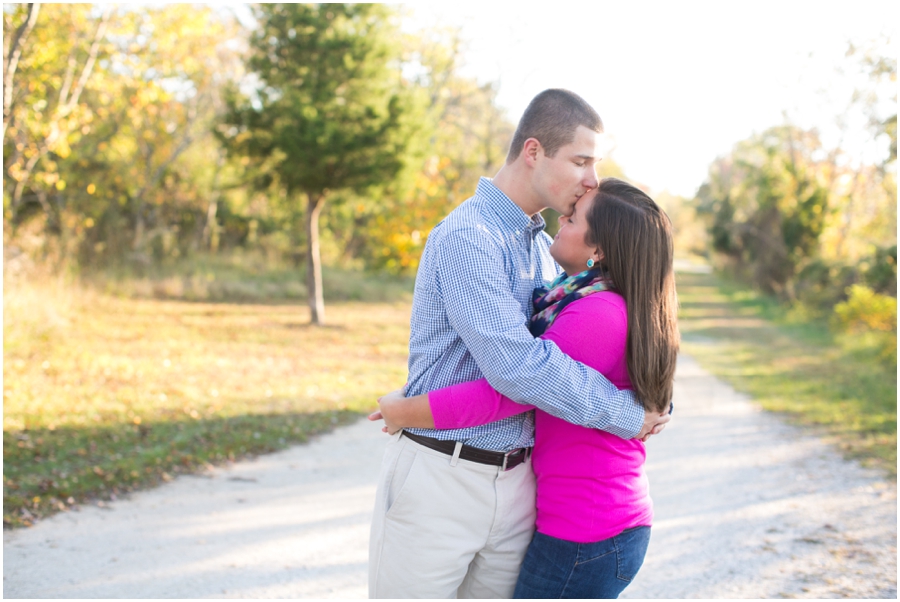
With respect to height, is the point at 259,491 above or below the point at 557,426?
below

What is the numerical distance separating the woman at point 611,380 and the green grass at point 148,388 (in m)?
3.88

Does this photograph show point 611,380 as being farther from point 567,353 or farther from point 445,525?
point 445,525

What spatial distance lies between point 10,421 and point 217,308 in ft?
34.1

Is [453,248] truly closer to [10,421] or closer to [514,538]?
[514,538]

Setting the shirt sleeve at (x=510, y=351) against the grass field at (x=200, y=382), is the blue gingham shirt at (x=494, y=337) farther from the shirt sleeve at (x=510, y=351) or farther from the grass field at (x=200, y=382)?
the grass field at (x=200, y=382)

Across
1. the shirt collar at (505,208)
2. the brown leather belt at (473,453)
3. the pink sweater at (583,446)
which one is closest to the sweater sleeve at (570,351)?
the pink sweater at (583,446)

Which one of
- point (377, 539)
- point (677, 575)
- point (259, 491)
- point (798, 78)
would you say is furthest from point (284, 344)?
point (798, 78)

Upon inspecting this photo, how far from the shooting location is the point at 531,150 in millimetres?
2340

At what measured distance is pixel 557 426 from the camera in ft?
7.34

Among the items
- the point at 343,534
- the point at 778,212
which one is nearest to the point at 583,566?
the point at 343,534

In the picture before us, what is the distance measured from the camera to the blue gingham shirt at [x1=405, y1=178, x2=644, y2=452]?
1.99 m

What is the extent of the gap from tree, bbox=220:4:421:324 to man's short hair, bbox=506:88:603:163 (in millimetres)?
11505

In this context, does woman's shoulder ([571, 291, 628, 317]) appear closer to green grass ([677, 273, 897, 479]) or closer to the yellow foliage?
green grass ([677, 273, 897, 479])

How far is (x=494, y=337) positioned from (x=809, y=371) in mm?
12354
